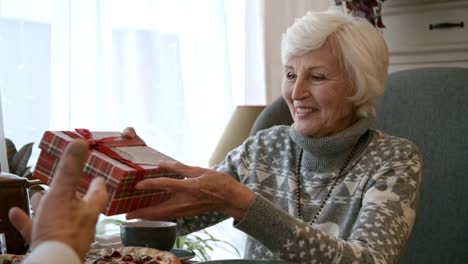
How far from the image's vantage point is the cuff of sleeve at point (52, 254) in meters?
0.69

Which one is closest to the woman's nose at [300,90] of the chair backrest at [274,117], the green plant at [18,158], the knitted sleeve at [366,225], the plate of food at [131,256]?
the knitted sleeve at [366,225]

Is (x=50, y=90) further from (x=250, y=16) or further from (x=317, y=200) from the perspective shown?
(x=317, y=200)

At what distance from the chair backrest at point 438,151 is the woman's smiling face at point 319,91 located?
11.1 inches

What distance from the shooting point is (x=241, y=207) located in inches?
48.8

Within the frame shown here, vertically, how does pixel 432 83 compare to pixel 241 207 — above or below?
above

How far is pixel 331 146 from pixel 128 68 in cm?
121

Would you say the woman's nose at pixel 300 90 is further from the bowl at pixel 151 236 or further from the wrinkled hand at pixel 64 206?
the wrinkled hand at pixel 64 206

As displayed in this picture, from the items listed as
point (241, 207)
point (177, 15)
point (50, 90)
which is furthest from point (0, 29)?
point (241, 207)

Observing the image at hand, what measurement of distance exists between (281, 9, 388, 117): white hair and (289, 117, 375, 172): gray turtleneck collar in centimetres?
7

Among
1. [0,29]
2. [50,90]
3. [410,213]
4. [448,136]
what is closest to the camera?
[410,213]

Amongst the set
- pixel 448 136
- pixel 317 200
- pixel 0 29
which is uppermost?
pixel 0 29

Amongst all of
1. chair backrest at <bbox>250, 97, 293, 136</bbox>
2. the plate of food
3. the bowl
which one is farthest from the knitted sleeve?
chair backrest at <bbox>250, 97, 293, 136</bbox>

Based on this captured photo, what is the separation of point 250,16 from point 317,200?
4.97 feet

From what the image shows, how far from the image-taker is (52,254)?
692 mm
